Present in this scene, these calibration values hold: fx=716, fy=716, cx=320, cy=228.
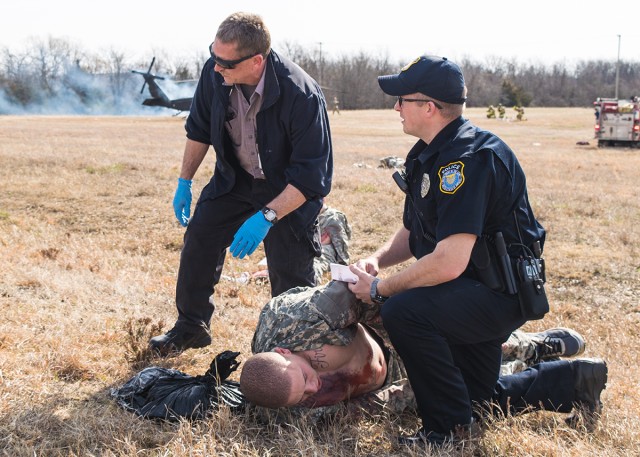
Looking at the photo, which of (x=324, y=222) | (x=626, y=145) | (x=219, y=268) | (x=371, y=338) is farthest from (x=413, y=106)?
(x=626, y=145)

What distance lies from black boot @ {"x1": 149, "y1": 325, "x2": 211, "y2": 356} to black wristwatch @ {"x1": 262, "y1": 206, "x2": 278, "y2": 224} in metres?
0.95

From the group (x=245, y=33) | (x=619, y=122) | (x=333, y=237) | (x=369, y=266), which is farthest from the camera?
(x=619, y=122)

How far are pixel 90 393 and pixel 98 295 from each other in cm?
171

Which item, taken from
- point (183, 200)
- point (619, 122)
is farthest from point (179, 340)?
point (619, 122)

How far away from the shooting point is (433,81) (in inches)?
125

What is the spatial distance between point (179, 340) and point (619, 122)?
22115mm

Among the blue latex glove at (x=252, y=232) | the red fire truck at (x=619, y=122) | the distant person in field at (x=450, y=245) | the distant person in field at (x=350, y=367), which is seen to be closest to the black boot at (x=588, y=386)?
the distant person in field at (x=350, y=367)

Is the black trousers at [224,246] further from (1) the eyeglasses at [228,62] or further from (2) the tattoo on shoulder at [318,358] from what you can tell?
(2) the tattoo on shoulder at [318,358]

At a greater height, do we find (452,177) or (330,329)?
(452,177)

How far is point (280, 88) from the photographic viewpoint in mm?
4000

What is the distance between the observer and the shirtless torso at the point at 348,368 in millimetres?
3424

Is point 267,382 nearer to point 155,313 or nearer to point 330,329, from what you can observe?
point 330,329

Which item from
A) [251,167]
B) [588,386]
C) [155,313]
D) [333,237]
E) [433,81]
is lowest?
[155,313]

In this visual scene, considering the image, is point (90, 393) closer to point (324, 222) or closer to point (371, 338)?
point (371, 338)
